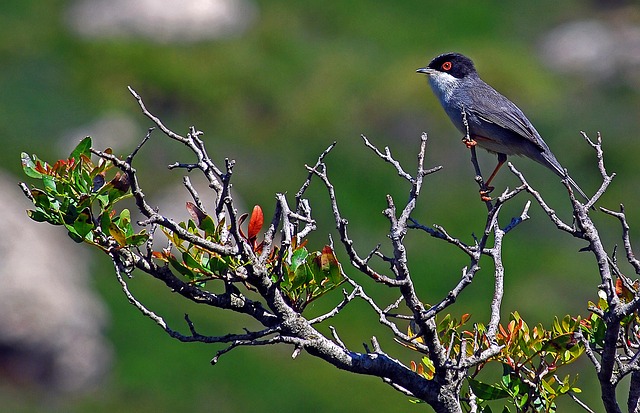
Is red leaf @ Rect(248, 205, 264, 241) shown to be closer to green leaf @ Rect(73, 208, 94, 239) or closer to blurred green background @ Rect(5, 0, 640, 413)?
green leaf @ Rect(73, 208, 94, 239)

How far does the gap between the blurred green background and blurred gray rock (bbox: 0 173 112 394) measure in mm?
292

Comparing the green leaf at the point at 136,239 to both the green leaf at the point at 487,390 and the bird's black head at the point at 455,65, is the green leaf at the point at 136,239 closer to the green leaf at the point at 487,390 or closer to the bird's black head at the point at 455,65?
the green leaf at the point at 487,390

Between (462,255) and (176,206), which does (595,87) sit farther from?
(176,206)

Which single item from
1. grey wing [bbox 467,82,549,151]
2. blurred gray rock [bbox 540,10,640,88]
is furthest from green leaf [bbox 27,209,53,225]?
blurred gray rock [bbox 540,10,640,88]

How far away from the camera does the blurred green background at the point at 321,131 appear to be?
17.6m

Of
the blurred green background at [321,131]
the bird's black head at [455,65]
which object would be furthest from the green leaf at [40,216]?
the blurred green background at [321,131]

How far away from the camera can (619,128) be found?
25.8 metres

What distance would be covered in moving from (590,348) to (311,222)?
1639 millimetres

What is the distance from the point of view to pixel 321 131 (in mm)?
25562

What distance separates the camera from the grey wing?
362 inches

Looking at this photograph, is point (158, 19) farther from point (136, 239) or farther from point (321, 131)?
point (136, 239)

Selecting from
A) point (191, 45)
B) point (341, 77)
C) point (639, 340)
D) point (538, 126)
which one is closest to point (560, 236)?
point (538, 126)

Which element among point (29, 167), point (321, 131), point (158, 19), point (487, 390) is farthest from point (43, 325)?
point (487, 390)

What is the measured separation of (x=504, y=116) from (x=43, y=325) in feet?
35.7
